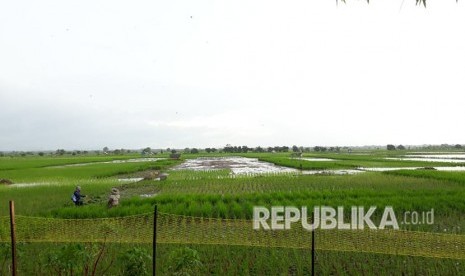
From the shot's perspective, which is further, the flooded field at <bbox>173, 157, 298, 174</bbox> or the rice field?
the flooded field at <bbox>173, 157, 298, 174</bbox>

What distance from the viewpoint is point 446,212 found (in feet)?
31.4

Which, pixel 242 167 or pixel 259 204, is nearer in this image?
pixel 259 204

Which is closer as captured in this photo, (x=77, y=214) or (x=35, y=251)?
(x=35, y=251)

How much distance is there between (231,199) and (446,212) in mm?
6358

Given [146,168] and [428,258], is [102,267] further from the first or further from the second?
[146,168]

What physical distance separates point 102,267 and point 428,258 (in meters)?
5.44

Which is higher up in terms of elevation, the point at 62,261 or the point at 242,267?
the point at 62,261

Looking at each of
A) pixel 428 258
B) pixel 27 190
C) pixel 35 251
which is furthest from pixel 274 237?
pixel 27 190

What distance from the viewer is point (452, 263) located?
18.1 feet

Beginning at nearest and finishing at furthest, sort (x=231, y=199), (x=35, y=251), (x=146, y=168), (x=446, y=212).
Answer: (x=35, y=251) → (x=446, y=212) → (x=231, y=199) → (x=146, y=168)

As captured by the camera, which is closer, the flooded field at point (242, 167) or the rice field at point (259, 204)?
the rice field at point (259, 204)

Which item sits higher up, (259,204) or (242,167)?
(259,204)

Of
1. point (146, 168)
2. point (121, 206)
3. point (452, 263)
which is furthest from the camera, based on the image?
point (146, 168)

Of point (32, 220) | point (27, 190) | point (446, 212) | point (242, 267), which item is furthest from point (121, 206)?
point (446, 212)
